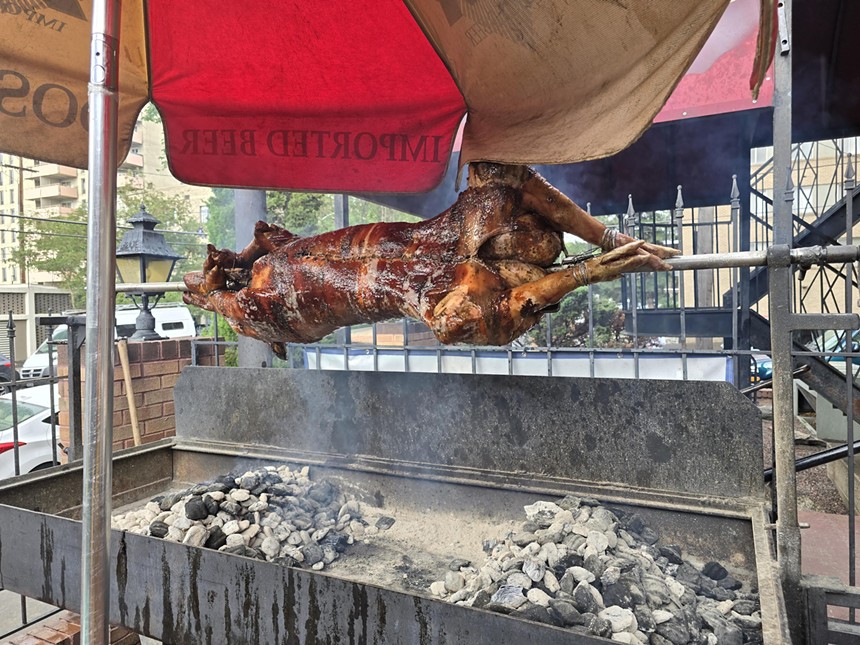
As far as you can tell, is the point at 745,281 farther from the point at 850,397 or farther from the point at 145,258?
the point at 145,258

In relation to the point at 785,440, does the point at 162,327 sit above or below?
above

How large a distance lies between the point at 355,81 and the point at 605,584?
243cm

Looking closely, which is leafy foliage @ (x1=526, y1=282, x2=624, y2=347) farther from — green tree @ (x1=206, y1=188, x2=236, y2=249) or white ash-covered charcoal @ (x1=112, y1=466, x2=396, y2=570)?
green tree @ (x1=206, y1=188, x2=236, y2=249)

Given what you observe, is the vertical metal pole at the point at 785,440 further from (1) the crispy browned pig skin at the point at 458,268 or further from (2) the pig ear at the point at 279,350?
Result: (2) the pig ear at the point at 279,350

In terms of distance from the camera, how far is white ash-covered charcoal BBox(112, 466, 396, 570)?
2512 millimetres

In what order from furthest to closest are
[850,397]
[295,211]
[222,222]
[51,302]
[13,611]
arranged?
[51,302], [222,222], [295,211], [13,611], [850,397]

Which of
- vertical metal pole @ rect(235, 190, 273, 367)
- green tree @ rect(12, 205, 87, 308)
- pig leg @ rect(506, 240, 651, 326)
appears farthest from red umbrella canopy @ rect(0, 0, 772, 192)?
green tree @ rect(12, 205, 87, 308)

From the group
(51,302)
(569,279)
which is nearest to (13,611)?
(569,279)

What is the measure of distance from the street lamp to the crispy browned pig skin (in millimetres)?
3332

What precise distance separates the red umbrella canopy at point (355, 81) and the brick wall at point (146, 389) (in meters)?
2.63

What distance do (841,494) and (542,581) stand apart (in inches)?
184

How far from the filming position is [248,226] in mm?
5344

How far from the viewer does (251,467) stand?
10.8 feet

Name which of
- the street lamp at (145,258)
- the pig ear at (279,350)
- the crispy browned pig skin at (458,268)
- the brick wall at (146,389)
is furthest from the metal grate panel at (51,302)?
the crispy browned pig skin at (458,268)
